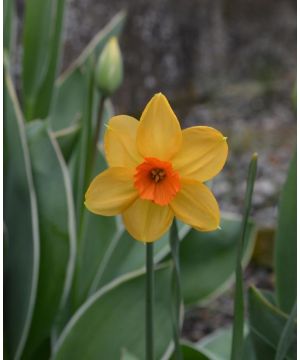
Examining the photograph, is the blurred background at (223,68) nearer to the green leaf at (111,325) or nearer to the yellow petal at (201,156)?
the green leaf at (111,325)

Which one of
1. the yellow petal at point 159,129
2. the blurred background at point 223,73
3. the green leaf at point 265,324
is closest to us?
the yellow petal at point 159,129

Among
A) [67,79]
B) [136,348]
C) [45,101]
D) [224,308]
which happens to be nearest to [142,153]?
[136,348]

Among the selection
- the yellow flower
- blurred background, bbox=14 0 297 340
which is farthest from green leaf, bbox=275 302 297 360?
blurred background, bbox=14 0 297 340

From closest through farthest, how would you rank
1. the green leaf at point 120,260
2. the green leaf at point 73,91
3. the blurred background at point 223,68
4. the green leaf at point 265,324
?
the green leaf at point 265,324 < the green leaf at point 120,260 < the green leaf at point 73,91 < the blurred background at point 223,68

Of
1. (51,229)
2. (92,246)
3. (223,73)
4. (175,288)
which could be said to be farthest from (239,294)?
(223,73)

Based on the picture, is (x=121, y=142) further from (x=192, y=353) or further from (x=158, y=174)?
(x=192, y=353)

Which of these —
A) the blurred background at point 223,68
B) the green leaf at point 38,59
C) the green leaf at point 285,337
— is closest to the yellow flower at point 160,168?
the green leaf at point 285,337
